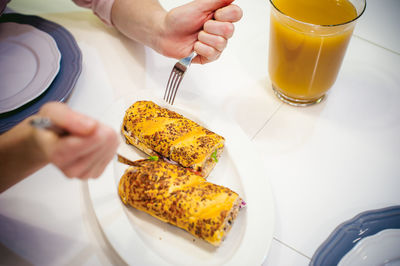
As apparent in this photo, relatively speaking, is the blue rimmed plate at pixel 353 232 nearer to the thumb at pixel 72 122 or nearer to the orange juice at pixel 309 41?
the orange juice at pixel 309 41

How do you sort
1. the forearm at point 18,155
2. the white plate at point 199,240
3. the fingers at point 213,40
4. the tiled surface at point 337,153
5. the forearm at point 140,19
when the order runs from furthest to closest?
the forearm at point 140,19
the fingers at point 213,40
the tiled surface at point 337,153
the white plate at point 199,240
the forearm at point 18,155

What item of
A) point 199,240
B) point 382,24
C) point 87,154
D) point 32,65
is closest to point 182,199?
point 199,240

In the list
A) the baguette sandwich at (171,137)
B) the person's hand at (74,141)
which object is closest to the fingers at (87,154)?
the person's hand at (74,141)

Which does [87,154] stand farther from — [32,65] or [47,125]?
[32,65]

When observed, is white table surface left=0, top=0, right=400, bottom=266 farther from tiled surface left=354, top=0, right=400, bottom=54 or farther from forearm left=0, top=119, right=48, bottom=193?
forearm left=0, top=119, right=48, bottom=193

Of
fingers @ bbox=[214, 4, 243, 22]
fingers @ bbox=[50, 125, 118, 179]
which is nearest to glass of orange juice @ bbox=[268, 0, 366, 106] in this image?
fingers @ bbox=[214, 4, 243, 22]
